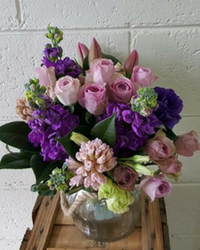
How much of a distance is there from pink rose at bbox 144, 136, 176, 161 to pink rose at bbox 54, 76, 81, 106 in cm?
17

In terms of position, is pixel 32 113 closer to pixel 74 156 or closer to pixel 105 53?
pixel 74 156

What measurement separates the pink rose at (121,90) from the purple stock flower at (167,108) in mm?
61

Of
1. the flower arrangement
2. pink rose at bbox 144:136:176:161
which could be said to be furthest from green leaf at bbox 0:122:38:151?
pink rose at bbox 144:136:176:161

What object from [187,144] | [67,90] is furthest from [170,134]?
[67,90]

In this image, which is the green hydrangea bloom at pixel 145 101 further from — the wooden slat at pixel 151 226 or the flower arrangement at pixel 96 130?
the wooden slat at pixel 151 226

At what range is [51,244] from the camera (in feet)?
2.87

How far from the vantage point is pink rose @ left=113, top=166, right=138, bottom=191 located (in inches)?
27.0

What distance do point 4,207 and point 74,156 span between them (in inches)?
26.1

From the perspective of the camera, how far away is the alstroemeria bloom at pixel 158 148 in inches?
26.4

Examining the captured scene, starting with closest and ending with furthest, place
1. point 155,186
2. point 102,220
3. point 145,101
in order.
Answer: point 145,101
point 155,186
point 102,220

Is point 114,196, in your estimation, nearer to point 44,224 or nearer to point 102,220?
point 102,220

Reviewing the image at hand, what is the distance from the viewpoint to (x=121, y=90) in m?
0.67

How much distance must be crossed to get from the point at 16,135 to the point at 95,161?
0.66 ft

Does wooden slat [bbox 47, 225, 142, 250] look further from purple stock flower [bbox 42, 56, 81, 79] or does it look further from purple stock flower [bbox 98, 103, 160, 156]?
purple stock flower [bbox 42, 56, 81, 79]
